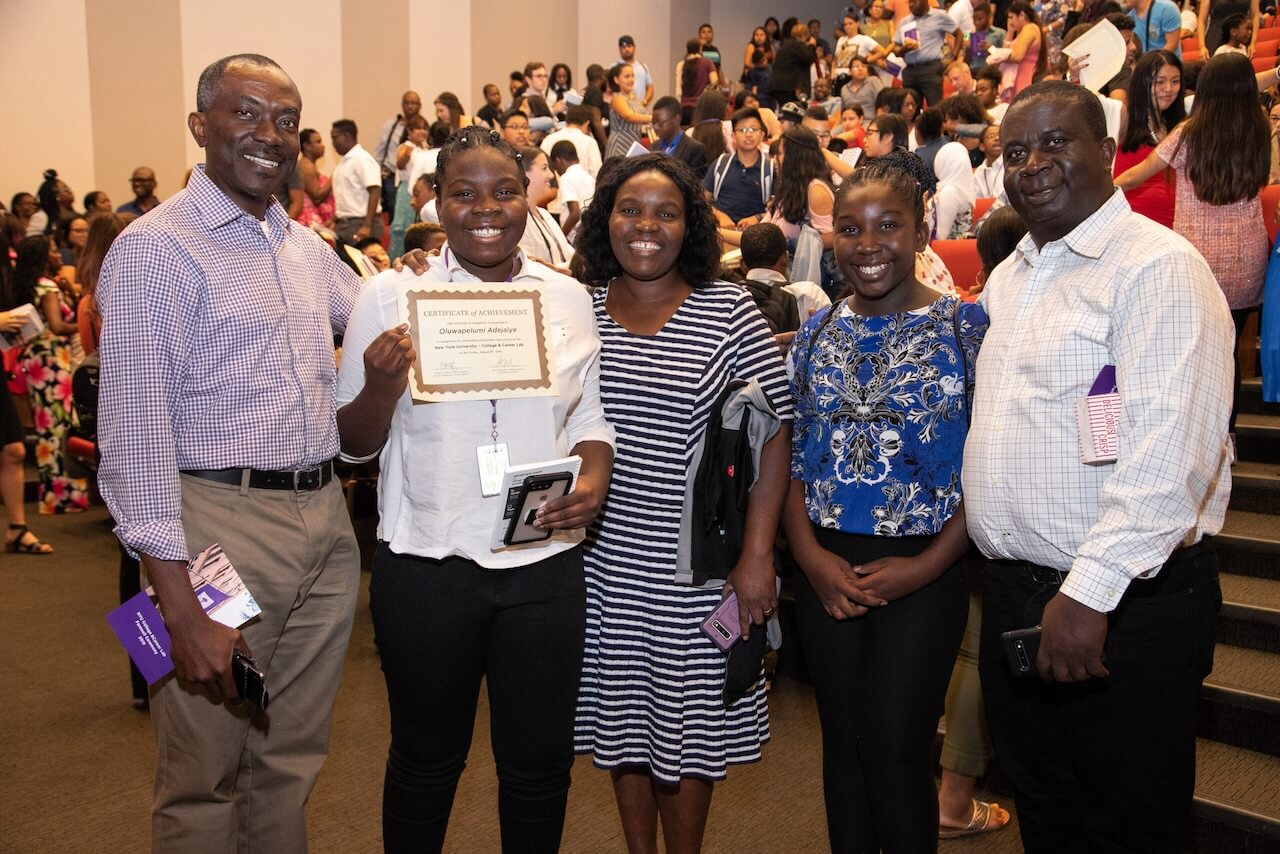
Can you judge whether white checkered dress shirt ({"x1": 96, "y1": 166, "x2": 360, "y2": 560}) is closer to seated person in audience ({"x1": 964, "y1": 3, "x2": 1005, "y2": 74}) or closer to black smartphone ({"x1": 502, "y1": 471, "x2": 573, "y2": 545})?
black smartphone ({"x1": 502, "y1": 471, "x2": 573, "y2": 545})

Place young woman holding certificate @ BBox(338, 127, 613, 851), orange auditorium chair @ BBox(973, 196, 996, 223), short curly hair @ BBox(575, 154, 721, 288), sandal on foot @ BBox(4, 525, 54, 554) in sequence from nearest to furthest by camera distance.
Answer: young woman holding certificate @ BBox(338, 127, 613, 851) → short curly hair @ BBox(575, 154, 721, 288) → orange auditorium chair @ BBox(973, 196, 996, 223) → sandal on foot @ BBox(4, 525, 54, 554)

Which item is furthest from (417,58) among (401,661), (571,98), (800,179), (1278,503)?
(401,661)

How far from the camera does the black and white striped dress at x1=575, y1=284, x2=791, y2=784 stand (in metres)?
2.65

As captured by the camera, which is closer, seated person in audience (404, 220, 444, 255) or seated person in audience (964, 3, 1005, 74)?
seated person in audience (404, 220, 444, 255)

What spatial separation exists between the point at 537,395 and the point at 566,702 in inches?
27.8

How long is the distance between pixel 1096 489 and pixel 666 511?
1.00 metres

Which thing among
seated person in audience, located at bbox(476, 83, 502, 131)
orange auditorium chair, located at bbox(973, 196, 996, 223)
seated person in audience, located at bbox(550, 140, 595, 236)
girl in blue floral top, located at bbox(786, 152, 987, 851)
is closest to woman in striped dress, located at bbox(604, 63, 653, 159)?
seated person in audience, located at bbox(476, 83, 502, 131)

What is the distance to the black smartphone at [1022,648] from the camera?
2162 millimetres

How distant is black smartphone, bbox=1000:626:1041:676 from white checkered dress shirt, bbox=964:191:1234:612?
0.15 meters

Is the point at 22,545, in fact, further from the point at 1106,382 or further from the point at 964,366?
the point at 1106,382

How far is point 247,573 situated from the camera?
2270 millimetres

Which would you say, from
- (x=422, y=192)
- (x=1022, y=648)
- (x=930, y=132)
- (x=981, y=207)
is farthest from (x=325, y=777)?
(x=930, y=132)

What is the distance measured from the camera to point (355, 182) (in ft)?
34.6

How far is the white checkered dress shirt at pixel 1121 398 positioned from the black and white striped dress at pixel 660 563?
1.87ft
